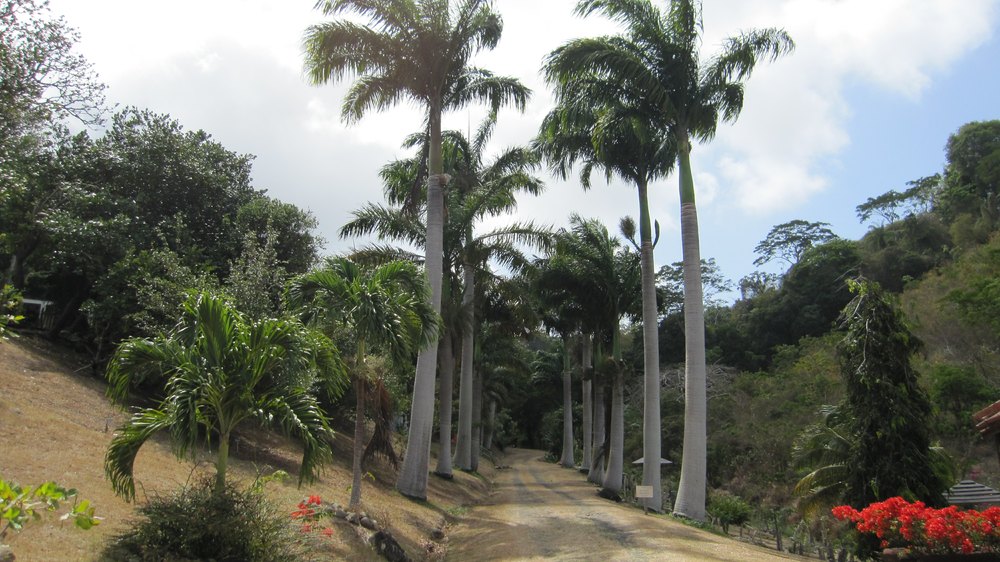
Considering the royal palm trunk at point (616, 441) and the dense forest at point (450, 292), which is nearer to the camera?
the dense forest at point (450, 292)

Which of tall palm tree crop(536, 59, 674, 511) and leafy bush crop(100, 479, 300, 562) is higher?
tall palm tree crop(536, 59, 674, 511)

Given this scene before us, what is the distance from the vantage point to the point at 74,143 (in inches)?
915

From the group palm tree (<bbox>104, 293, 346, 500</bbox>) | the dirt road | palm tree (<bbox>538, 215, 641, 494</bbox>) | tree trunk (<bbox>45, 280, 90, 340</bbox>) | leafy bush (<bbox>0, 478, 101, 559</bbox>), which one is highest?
palm tree (<bbox>538, 215, 641, 494</bbox>)

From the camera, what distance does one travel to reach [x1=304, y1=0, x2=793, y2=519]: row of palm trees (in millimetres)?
17156

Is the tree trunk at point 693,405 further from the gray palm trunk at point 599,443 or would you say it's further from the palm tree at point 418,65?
the gray palm trunk at point 599,443

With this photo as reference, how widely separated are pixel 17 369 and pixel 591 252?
19.4 meters

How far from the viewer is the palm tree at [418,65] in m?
17.2

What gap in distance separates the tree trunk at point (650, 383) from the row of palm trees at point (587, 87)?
42 millimetres

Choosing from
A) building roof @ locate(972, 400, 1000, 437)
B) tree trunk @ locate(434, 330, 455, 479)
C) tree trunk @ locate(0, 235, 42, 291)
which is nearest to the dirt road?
tree trunk @ locate(434, 330, 455, 479)

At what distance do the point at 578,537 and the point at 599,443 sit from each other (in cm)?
1973

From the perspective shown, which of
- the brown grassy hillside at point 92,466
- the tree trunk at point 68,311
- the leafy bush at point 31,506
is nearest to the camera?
the leafy bush at point 31,506

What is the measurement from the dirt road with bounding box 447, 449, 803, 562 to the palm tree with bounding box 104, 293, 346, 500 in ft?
16.2

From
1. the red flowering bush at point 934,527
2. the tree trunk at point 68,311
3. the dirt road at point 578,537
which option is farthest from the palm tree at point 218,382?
the tree trunk at point 68,311

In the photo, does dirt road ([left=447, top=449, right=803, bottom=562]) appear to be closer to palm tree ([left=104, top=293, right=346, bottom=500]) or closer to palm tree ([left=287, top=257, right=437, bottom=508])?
palm tree ([left=287, top=257, right=437, bottom=508])
